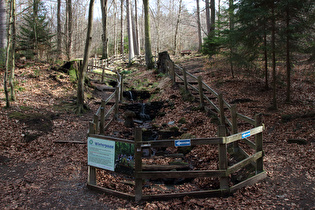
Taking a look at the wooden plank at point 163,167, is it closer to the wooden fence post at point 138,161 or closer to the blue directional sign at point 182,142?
the wooden fence post at point 138,161

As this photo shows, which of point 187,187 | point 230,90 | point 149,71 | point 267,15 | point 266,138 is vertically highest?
point 267,15

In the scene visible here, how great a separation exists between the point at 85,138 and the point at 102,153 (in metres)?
4.38

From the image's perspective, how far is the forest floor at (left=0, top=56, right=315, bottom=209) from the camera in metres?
5.16

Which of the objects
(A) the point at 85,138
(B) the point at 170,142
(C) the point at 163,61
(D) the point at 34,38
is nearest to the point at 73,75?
(D) the point at 34,38

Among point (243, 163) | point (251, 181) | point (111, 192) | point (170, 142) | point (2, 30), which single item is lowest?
point (111, 192)

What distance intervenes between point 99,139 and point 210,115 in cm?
662

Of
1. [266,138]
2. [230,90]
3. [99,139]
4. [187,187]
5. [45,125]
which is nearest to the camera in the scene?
[99,139]

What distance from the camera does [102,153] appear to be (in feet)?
18.1

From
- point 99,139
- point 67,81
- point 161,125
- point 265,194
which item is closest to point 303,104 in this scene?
point 161,125

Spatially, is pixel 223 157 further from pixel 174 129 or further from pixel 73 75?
pixel 73 75

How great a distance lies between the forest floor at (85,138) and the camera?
5.16 meters

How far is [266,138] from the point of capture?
28.8ft

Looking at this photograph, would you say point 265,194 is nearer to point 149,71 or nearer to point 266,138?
point 266,138

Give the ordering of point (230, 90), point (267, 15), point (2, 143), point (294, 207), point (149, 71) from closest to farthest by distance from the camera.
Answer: point (294, 207) → point (2, 143) → point (267, 15) → point (230, 90) → point (149, 71)
